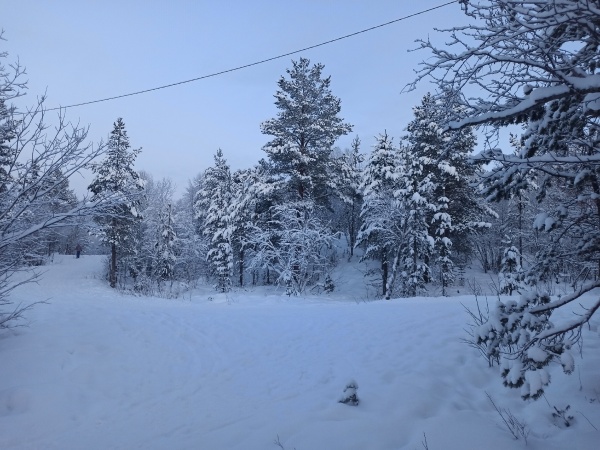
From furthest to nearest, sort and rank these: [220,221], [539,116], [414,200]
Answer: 1. [220,221]
2. [414,200]
3. [539,116]

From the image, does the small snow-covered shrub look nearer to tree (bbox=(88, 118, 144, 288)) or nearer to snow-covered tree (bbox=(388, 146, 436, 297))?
snow-covered tree (bbox=(388, 146, 436, 297))

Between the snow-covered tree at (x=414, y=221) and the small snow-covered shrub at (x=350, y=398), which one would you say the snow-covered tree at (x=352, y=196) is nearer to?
the snow-covered tree at (x=414, y=221)

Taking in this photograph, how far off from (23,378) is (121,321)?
2727mm

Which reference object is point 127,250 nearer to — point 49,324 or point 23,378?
point 49,324

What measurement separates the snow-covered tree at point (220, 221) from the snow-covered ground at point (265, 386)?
20.1m

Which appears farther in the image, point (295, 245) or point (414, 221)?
point (295, 245)

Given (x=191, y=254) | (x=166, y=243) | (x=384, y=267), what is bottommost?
(x=384, y=267)

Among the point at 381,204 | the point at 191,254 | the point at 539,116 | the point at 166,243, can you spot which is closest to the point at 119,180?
the point at 166,243

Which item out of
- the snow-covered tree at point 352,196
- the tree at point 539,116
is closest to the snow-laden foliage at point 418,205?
the snow-covered tree at point 352,196

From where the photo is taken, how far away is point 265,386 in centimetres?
624

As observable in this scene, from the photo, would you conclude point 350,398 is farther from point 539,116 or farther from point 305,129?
point 305,129

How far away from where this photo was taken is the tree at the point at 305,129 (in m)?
22.2

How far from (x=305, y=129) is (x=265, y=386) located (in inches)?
716

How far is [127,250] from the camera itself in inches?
1167
